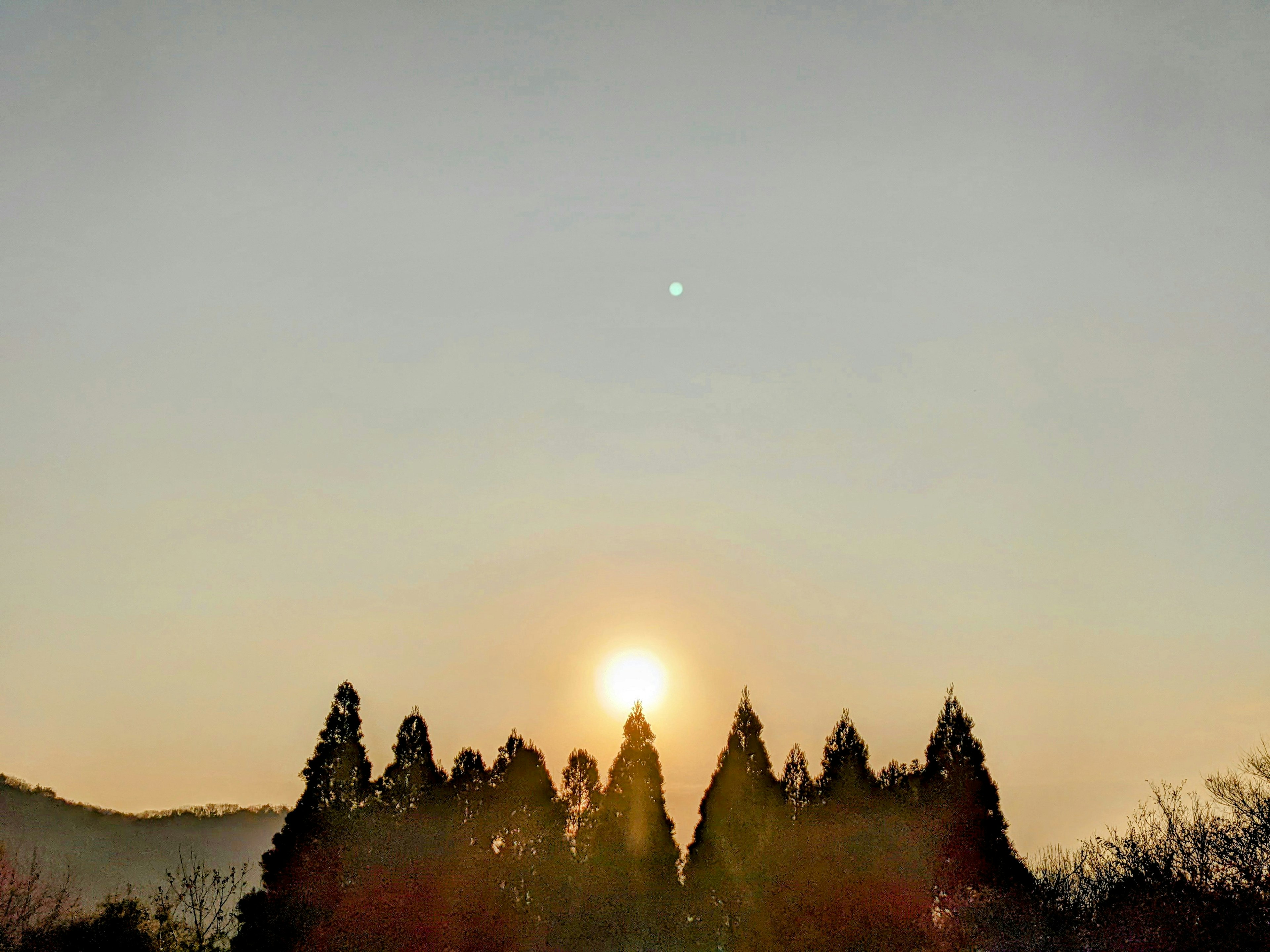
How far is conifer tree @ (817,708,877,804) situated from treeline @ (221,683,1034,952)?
55mm

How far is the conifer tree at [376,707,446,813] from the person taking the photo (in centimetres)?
3494

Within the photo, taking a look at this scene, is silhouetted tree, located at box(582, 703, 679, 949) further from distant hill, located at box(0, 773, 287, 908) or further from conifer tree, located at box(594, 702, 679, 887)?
distant hill, located at box(0, 773, 287, 908)

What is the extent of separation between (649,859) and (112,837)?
2388 inches

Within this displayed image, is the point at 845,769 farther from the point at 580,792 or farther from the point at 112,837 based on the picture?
the point at 112,837

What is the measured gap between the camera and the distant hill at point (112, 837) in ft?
229

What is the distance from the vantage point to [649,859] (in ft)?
112

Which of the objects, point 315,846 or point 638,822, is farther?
point 638,822

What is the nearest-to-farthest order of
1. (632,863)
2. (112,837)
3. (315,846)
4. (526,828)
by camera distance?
(315,846)
(632,863)
(526,828)
(112,837)

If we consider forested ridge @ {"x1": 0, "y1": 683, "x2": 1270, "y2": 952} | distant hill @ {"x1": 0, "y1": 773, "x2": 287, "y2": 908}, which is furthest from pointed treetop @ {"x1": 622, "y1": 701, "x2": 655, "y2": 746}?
distant hill @ {"x1": 0, "y1": 773, "x2": 287, "y2": 908}

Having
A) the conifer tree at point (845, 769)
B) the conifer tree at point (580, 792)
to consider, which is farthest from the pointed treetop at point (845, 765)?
the conifer tree at point (580, 792)

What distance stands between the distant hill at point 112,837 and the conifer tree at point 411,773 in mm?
37979

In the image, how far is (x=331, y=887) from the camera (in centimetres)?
3184

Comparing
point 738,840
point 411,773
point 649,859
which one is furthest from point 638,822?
point 411,773

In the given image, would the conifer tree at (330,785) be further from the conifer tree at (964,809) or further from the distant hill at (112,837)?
the distant hill at (112,837)
